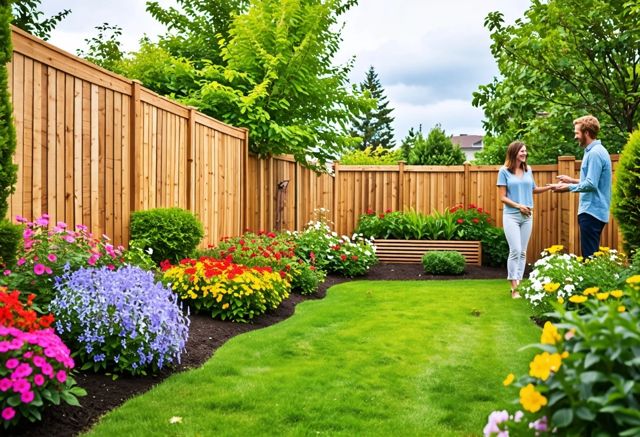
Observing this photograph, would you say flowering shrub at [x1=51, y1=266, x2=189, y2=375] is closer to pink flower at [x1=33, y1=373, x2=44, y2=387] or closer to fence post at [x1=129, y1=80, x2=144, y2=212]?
pink flower at [x1=33, y1=373, x2=44, y2=387]

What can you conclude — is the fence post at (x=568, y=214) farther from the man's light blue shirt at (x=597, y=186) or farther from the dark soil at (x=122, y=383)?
the dark soil at (x=122, y=383)

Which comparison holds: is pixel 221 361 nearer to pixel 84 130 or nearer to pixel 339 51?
pixel 84 130

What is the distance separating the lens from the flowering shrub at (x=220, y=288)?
17.6 feet

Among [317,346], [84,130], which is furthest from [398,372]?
[84,130]

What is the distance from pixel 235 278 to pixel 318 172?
6231 millimetres

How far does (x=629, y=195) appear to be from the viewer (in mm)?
5613

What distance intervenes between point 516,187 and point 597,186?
1.33 meters

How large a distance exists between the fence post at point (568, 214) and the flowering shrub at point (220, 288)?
21.5ft

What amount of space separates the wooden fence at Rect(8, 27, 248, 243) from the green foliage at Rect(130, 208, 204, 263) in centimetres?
14

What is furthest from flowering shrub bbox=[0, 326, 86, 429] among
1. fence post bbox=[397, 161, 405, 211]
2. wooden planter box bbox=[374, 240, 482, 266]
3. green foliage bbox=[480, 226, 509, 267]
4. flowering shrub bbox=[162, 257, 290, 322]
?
fence post bbox=[397, 161, 405, 211]

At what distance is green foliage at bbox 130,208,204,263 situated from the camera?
5.89 metres

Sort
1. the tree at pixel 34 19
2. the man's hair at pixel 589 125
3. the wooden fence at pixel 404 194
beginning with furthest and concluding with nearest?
the wooden fence at pixel 404 194
the tree at pixel 34 19
the man's hair at pixel 589 125

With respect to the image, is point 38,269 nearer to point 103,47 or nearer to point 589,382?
point 589,382

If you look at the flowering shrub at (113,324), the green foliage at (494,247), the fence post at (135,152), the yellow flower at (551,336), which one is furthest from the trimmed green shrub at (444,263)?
the yellow flower at (551,336)
